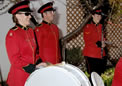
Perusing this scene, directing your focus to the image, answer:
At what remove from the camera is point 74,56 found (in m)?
2.48

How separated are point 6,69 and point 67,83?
169 cm

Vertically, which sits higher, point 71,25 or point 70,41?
point 71,25

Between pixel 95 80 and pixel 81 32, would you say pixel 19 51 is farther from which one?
pixel 81 32

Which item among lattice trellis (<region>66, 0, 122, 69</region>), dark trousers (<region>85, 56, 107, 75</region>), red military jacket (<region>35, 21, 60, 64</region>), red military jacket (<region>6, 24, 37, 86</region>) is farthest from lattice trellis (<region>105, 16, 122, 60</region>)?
red military jacket (<region>6, 24, 37, 86</region>)

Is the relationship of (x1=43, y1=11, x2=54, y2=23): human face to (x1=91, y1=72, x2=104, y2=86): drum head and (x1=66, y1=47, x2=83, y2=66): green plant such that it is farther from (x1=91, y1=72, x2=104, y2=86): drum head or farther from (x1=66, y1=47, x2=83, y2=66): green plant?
(x1=66, y1=47, x2=83, y2=66): green plant

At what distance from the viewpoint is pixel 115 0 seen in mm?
1114

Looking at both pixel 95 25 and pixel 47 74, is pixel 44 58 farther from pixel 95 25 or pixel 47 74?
pixel 47 74

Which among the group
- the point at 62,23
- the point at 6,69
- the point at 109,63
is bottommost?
the point at 109,63

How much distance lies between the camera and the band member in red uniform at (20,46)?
975 mm

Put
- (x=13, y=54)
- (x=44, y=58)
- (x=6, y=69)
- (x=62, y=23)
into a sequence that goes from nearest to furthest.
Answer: (x=13, y=54)
(x=44, y=58)
(x=6, y=69)
(x=62, y=23)

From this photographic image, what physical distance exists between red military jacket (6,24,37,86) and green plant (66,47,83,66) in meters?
1.40

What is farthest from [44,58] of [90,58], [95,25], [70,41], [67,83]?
[70,41]

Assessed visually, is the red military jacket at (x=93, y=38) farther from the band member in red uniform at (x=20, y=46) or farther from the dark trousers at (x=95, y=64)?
the band member in red uniform at (x=20, y=46)

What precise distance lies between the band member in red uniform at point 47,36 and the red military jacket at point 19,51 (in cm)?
33
